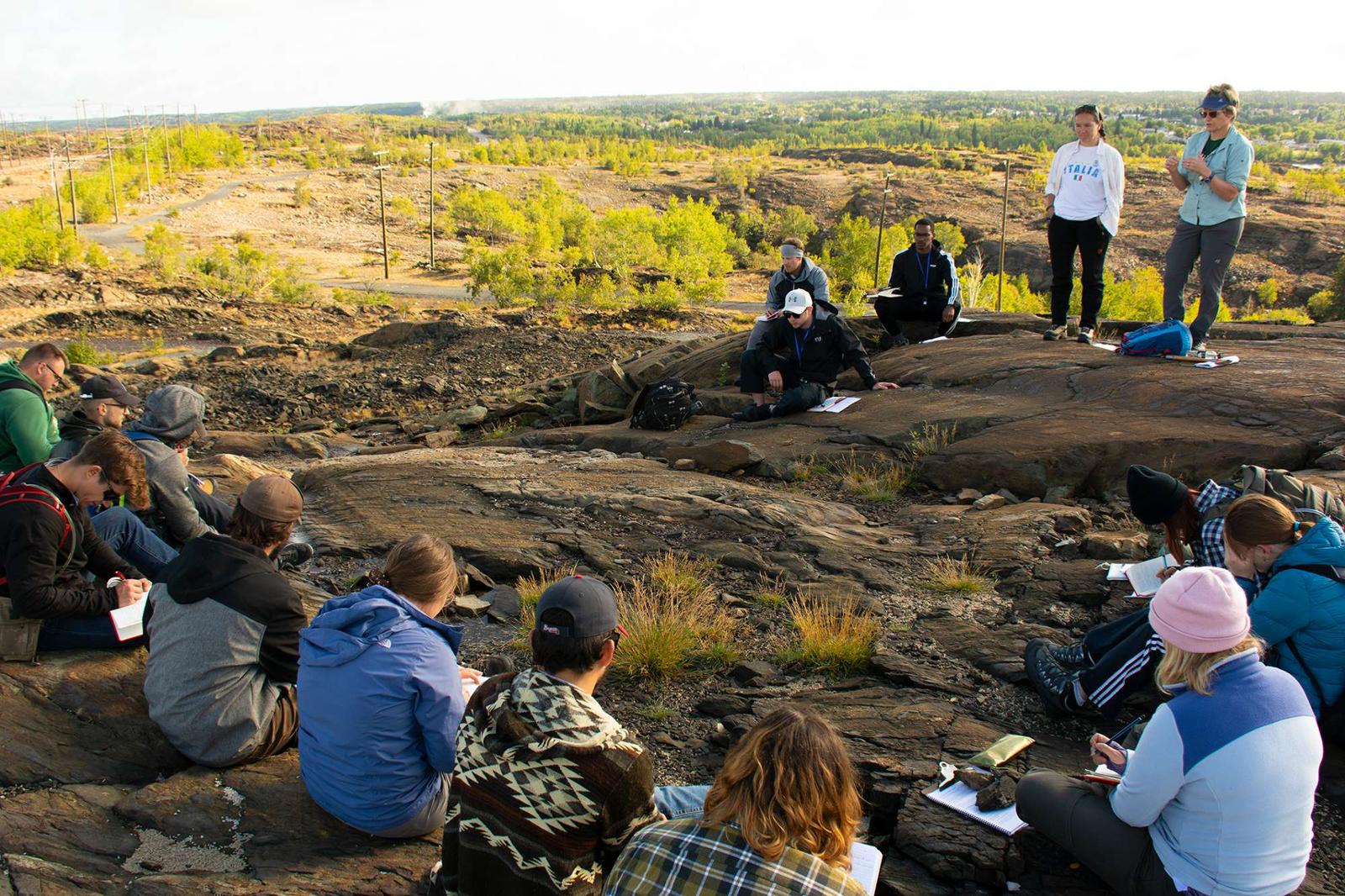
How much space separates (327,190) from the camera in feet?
222

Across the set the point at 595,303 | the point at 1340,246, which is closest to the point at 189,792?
the point at 595,303

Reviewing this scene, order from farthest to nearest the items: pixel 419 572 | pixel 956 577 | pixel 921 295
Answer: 1. pixel 921 295
2. pixel 956 577
3. pixel 419 572

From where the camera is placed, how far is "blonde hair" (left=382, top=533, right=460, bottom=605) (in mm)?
3725

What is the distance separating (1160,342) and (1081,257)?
139 centimetres

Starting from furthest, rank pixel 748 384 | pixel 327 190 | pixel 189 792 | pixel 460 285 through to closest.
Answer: pixel 327 190 < pixel 460 285 < pixel 748 384 < pixel 189 792

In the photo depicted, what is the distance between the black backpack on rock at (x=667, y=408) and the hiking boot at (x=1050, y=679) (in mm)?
6465

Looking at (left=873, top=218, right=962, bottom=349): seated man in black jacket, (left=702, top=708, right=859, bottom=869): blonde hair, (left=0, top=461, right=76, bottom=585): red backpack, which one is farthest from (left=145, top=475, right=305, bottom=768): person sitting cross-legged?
(left=873, top=218, right=962, bottom=349): seated man in black jacket

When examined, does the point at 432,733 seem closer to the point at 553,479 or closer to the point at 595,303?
the point at 553,479

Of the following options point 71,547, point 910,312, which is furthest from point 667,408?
point 71,547

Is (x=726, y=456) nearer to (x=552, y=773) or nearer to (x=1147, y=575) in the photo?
(x=1147, y=575)

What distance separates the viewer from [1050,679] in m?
4.70

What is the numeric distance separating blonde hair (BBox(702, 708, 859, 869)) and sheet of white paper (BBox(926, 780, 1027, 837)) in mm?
1477

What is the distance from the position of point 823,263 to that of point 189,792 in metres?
55.0

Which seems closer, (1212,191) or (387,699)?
(387,699)
